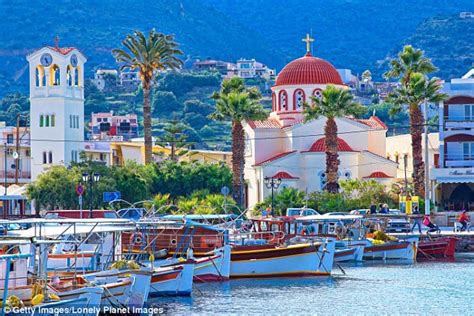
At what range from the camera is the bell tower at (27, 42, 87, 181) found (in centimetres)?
10938

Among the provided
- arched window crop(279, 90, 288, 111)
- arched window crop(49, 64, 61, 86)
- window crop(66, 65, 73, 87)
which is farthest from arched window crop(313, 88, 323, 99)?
arched window crop(49, 64, 61, 86)

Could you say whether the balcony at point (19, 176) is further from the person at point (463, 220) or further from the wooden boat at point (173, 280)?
the wooden boat at point (173, 280)

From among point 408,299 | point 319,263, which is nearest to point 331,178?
point 319,263

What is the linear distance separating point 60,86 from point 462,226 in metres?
36.8

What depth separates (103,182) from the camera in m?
93.5

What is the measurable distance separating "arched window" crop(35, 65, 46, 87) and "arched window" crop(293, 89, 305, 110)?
65.3ft

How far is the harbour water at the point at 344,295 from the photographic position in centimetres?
5300

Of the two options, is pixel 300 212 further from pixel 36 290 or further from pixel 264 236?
pixel 36 290

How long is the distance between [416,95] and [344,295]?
41090mm

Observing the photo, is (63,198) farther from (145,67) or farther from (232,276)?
(232,276)

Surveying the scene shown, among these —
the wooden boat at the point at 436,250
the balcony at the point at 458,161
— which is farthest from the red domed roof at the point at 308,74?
the wooden boat at the point at 436,250

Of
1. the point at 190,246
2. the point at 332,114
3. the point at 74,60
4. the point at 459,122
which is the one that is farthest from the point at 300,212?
the point at 74,60

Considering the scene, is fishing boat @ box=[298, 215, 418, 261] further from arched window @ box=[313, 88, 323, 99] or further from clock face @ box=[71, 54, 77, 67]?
clock face @ box=[71, 54, 77, 67]

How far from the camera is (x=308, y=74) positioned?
112 metres
